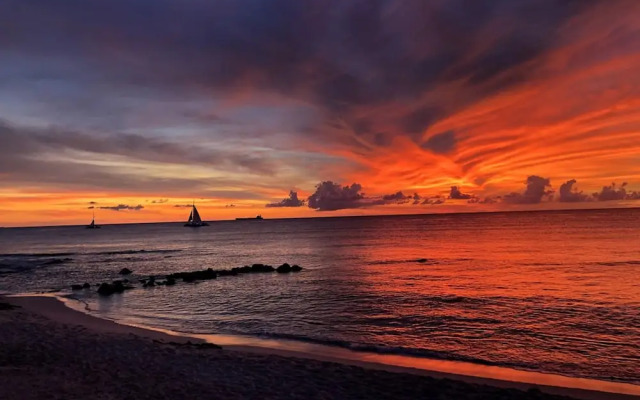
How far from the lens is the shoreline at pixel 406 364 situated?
14.1 meters

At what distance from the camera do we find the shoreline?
14.1 m

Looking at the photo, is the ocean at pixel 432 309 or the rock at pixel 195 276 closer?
the ocean at pixel 432 309

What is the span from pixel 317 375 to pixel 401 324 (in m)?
11.1

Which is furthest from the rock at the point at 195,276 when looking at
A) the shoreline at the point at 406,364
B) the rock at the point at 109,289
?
the shoreline at the point at 406,364

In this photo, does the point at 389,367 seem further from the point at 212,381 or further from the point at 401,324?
the point at 401,324

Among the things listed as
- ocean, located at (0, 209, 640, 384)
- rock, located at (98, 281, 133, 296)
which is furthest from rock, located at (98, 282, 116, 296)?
ocean, located at (0, 209, 640, 384)

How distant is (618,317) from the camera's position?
24484 millimetres

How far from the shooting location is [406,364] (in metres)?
17.1

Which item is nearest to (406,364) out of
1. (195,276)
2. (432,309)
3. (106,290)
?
(432,309)

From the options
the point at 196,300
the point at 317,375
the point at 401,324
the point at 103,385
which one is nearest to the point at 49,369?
the point at 103,385

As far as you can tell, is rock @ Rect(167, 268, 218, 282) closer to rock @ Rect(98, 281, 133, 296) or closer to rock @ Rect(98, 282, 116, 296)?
rock @ Rect(98, 281, 133, 296)

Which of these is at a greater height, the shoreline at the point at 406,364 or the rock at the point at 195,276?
the rock at the point at 195,276

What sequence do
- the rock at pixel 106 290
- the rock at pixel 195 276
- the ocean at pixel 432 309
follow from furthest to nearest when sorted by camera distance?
1. the rock at pixel 195 276
2. the rock at pixel 106 290
3. the ocean at pixel 432 309

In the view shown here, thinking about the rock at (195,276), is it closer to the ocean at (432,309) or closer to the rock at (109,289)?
the ocean at (432,309)
